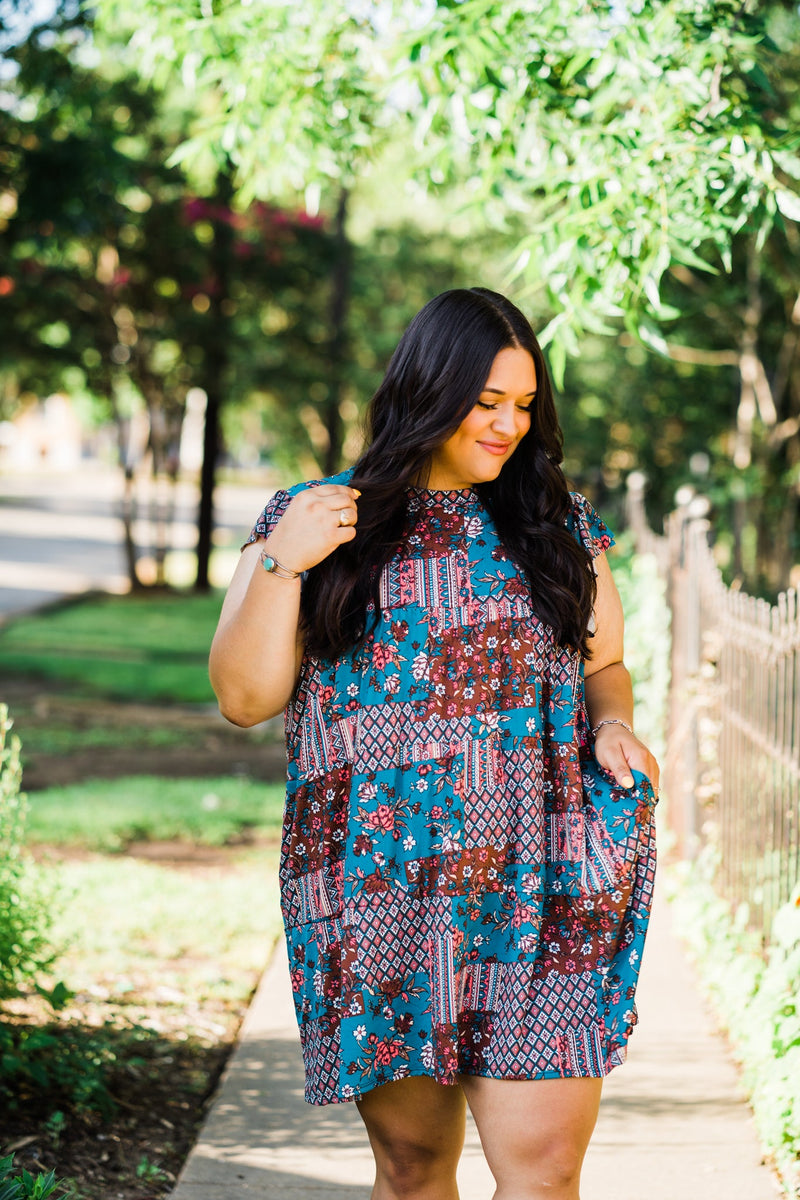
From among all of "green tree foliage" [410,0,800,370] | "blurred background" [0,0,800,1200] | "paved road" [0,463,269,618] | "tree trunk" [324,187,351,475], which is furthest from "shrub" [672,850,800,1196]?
"tree trunk" [324,187,351,475]

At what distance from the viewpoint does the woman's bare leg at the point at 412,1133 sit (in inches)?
92.3

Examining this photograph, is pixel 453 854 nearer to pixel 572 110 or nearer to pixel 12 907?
pixel 12 907

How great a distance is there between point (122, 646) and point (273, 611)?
12.6m

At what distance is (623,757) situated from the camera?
238 cm

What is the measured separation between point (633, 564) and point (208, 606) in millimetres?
10818

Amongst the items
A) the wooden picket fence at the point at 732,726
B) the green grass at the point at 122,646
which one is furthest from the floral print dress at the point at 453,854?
the green grass at the point at 122,646

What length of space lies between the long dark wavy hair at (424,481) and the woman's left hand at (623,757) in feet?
0.54

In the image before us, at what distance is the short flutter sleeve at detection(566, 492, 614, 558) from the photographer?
2.52m

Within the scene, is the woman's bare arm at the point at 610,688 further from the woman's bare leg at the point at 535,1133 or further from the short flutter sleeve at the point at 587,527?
the woman's bare leg at the point at 535,1133

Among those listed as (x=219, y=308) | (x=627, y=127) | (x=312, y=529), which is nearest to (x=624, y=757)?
(x=312, y=529)

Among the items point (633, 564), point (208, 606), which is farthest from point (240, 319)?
point (633, 564)

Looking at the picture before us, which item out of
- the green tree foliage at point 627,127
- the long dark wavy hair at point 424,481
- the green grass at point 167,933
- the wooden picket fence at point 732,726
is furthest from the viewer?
the green grass at point 167,933

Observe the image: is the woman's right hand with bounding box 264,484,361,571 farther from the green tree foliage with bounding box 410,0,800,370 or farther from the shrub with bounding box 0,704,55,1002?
the shrub with bounding box 0,704,55,1002

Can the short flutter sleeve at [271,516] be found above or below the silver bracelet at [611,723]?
above
